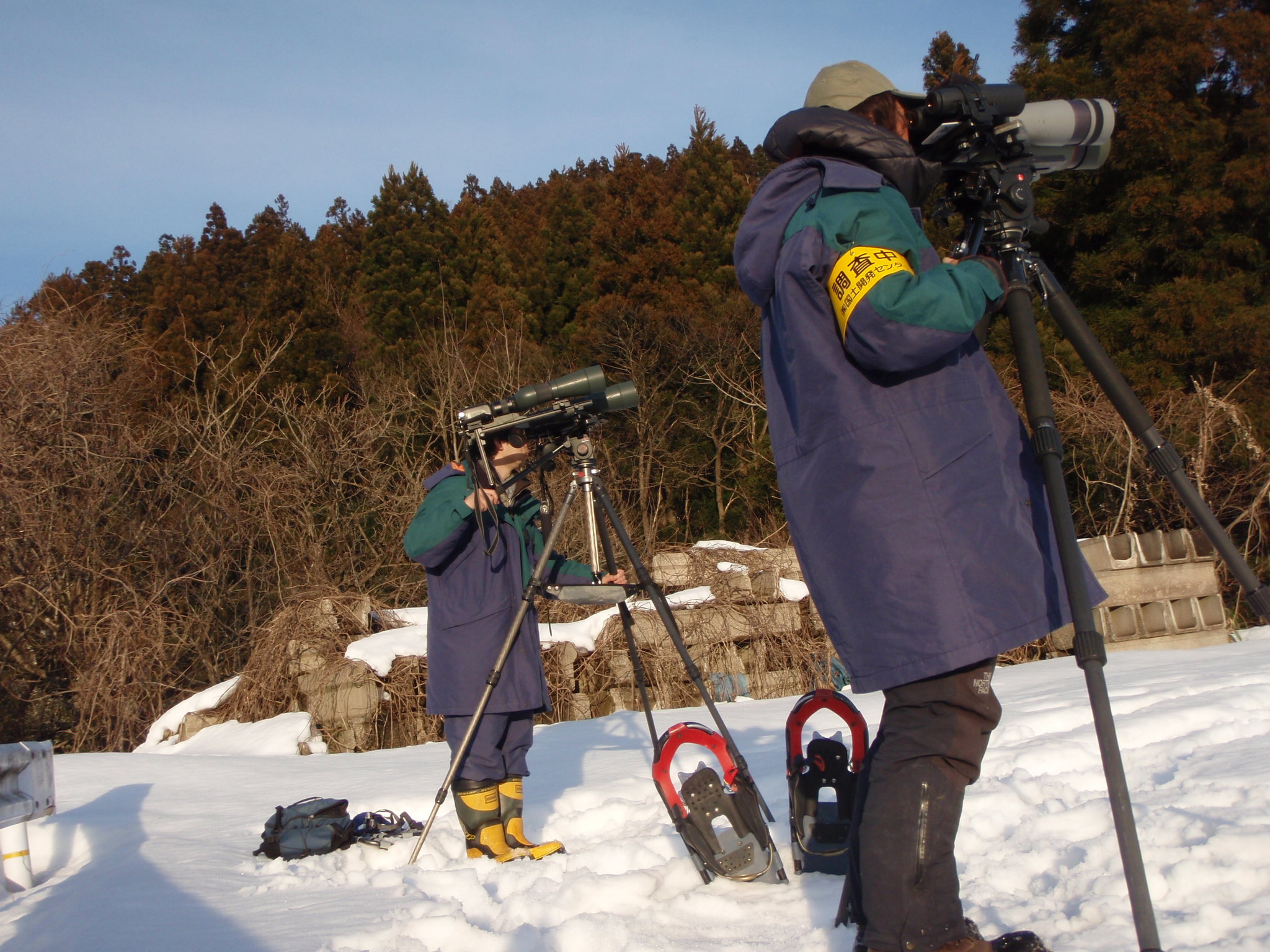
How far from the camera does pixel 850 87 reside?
6.43 feet

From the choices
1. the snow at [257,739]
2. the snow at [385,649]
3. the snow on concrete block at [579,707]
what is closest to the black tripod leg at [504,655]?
the snow at [257,739]

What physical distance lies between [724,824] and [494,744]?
1.12m

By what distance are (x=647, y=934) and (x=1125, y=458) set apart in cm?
1030

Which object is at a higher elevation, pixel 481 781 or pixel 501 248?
pixel 501 248

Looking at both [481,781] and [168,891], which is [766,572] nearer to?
[481,781]

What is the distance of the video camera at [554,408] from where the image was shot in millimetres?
3215

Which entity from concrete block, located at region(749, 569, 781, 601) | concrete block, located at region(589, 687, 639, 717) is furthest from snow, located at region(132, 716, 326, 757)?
concrete block, located at region(749, 569, 781, 601)

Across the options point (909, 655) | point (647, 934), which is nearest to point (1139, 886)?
point (909, 655)

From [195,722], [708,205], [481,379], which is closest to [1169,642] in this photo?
[195,722]

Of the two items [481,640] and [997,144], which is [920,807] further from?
[481,640]

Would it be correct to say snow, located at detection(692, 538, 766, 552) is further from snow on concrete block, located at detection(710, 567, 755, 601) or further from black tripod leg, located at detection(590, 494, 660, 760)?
black tripod leg, located at detection(590, 494, 660, 760)

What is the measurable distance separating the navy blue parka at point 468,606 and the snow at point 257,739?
375 centimetres

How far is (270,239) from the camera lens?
25.6 meters

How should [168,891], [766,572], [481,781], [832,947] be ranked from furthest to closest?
[766,572] < [481,781] < [168,891] < [832,947]
